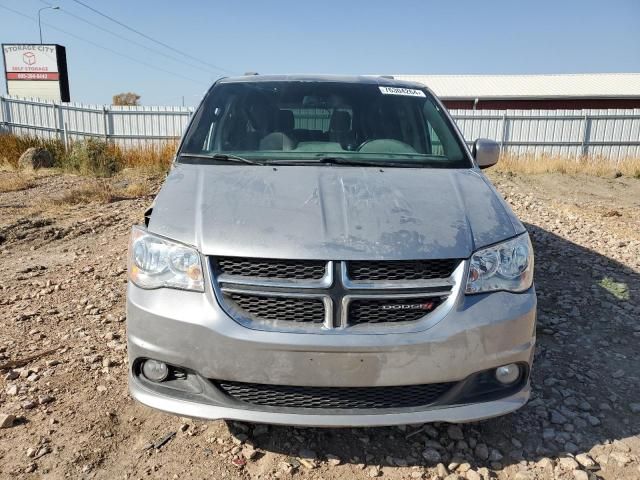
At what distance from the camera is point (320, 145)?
3.10 m

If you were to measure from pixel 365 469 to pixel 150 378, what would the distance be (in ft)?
3.38

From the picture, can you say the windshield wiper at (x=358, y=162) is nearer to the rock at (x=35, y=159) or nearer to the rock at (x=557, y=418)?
the rock at (x=557, y=418)

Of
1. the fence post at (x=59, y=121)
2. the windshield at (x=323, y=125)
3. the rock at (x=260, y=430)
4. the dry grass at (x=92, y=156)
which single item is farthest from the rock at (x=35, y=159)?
the rock at (x=260, y=430)

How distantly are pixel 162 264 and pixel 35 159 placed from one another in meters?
12.9

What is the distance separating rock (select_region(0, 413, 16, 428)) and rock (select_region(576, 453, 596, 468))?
2724 mm

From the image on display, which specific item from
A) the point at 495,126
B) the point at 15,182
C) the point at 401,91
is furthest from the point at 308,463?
the point at 495,126

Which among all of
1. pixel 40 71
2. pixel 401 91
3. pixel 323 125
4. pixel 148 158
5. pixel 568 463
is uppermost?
pixel 40 71

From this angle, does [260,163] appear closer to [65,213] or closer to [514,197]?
[65,213]

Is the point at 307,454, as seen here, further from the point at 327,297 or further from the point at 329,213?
the point at 329,213

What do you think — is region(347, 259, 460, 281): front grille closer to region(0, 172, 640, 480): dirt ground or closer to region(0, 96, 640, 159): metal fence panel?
region(0, 172, 640, 480): dirt ground

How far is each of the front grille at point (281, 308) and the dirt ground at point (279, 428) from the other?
0.74 meters

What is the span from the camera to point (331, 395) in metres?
1.93

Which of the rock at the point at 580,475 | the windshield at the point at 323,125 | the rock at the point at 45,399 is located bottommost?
the rock at the point at 45,399

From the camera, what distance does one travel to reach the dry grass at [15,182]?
9.56 m
